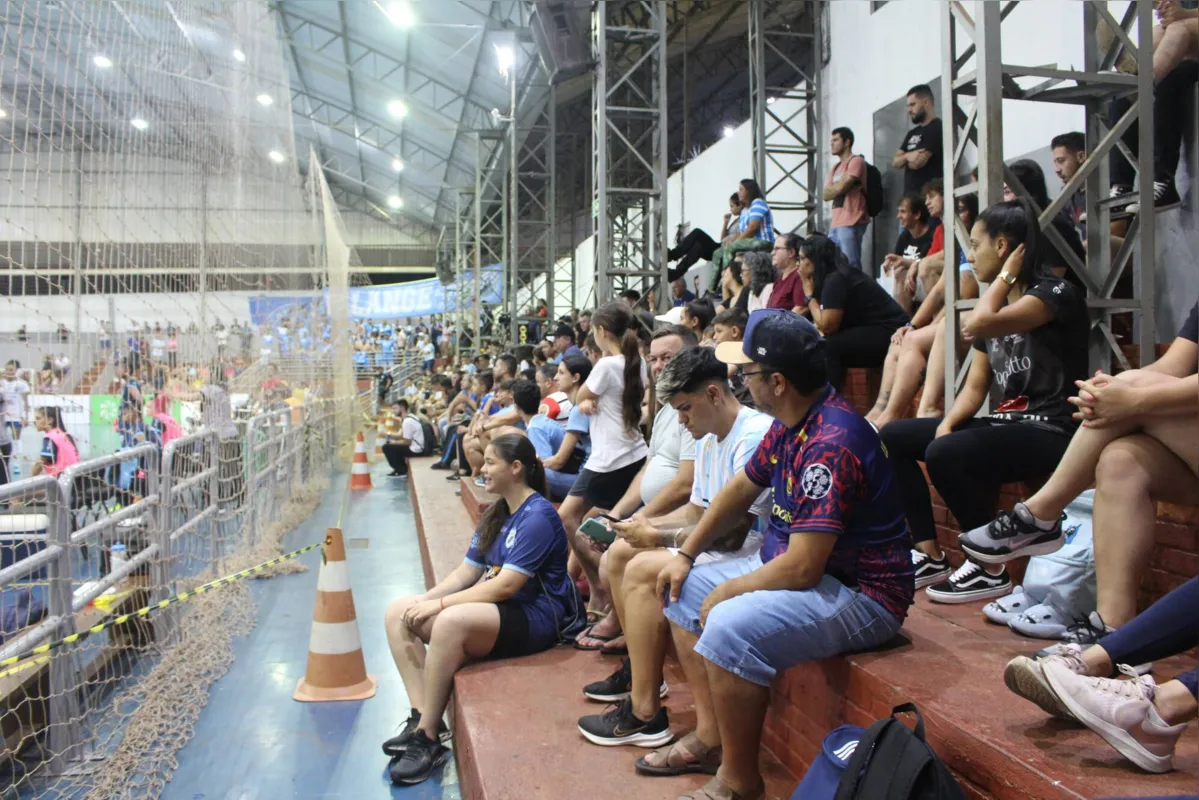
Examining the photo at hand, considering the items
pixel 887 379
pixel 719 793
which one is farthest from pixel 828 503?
pixel 887 379

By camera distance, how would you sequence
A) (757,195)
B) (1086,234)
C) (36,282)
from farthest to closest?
1. (757,195)
2. (1086,234)
3. (36,282)

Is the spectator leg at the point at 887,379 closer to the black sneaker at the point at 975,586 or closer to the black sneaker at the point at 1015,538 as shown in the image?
the black sneaker at the point at 975,586

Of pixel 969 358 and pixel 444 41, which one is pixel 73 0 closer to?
pixel 969 358

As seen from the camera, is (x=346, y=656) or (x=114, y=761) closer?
(x=114, y=761)

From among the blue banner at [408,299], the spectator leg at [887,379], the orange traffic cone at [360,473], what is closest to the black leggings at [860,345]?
the spectator leg at [887,379]

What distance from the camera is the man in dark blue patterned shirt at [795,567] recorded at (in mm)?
2191

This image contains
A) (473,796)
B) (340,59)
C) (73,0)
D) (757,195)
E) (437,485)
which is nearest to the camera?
(473,796)

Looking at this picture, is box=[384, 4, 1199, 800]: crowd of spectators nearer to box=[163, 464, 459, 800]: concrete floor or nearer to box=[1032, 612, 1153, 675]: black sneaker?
box=[1032, 612, 1153, 675]: black sneaker

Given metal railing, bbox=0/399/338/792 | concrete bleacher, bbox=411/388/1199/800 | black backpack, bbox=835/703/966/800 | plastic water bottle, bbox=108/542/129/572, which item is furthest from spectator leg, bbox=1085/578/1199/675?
plastic water bottle, bbox=108/542/129/572

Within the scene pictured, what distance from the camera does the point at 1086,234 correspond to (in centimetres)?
398

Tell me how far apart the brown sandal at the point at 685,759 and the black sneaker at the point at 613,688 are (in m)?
0.50

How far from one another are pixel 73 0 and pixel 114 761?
2.77m

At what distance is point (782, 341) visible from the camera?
2.34 m

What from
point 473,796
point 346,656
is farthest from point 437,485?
point 473,796
